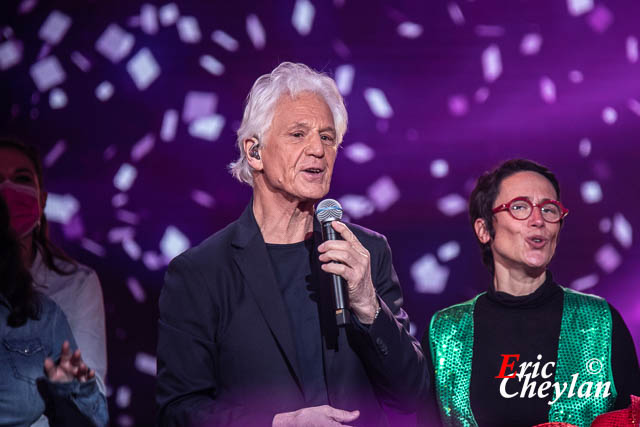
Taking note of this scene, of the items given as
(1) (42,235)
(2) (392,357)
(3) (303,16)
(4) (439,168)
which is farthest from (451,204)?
(1) (42,235)

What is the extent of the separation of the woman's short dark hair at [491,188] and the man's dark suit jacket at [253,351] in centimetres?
82

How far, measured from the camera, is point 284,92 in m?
2.19

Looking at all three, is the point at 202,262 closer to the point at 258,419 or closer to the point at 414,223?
the point at 258,419

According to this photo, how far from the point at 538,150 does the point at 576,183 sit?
0.74ft

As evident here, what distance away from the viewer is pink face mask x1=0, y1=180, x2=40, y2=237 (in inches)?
114

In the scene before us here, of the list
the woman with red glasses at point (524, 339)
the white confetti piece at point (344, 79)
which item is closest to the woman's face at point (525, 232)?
the woman with red glasses at point (524, 339)

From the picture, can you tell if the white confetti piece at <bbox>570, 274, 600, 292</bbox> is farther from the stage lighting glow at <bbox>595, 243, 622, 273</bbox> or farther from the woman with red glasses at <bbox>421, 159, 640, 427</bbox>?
the woman with red glasses at <bbox>421, 159, 640, 427</bbox>

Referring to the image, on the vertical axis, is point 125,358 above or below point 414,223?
below

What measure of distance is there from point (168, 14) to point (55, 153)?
802 mm

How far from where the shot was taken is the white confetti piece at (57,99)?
3.24 m

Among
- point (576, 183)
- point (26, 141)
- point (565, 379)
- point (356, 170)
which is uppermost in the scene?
point (576, 183)

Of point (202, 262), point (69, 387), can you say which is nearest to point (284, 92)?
point (202, 262)

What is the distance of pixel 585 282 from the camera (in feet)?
10.7

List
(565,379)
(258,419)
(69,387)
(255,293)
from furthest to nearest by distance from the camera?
(565,379) < (69,387) < (255,293) < (258,419)
